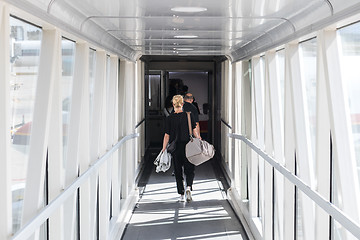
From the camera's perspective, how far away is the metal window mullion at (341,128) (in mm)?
3375

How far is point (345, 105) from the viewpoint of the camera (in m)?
3.49

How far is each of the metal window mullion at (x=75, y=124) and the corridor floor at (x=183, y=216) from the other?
2876 mm

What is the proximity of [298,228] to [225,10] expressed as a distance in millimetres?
2092

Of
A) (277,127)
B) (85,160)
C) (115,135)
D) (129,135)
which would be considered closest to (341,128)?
(277,127)

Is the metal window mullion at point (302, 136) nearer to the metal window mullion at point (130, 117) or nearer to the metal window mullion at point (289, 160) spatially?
the metal window mullion at point (289, 160)

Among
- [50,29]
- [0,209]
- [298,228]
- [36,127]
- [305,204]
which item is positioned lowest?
[298,228]

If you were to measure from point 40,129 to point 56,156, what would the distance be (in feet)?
1.79

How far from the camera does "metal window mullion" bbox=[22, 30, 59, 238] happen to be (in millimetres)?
3215

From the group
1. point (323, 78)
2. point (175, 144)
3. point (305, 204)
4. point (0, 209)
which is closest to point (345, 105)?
point (323, 78)

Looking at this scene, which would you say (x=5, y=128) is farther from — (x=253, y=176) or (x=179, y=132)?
(x=179, y=132)

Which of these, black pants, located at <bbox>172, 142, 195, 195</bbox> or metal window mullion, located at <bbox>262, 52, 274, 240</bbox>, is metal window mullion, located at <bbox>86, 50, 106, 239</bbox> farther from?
black pants, located at <bbox>172, 142, 195, 195</bbox>

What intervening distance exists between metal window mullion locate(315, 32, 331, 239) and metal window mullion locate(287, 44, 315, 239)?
0.47 meters

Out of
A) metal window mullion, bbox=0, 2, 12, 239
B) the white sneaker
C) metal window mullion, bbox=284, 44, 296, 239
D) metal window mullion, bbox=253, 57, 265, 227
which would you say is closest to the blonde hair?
the white sneaker

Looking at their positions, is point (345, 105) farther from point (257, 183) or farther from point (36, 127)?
point (257, 183)
